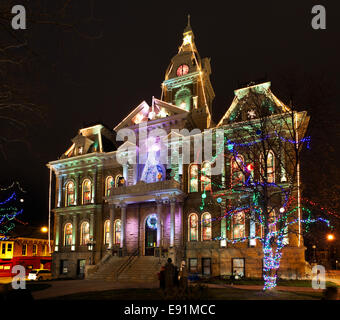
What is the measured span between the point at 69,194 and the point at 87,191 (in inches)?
104

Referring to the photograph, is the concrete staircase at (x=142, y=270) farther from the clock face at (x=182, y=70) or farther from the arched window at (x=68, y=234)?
A: the clock face at (x=182, y=70)

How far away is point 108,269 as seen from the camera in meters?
29.4

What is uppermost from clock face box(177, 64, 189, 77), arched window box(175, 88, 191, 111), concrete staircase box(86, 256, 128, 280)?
clock face box(177, 64, 189, 77)

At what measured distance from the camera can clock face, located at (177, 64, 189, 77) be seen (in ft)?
135

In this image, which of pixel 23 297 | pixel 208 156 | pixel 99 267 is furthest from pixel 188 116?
pixel 23 297

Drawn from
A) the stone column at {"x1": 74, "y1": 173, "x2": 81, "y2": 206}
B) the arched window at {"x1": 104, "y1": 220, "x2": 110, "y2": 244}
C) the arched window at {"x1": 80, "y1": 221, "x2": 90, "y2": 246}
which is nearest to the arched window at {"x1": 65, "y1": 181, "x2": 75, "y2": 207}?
the stone column at {"x1": 74, "y1": 173, "x2": 81, "y2": 206}

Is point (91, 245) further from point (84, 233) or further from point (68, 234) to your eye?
point (68, 234)

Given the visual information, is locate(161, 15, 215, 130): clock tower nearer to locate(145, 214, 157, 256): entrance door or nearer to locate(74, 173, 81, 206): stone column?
locate(145, 214, 157, 256): entrance door

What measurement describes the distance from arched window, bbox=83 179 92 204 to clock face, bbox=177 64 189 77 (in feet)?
52.6

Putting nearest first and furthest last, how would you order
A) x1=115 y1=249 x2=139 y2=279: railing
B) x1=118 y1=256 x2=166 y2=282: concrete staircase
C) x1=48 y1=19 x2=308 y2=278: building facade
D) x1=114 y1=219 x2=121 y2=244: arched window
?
x1=118 y1=256 x2=166 y2=282: concrete staircase < x1=115 y1=249 x2=139 y2=279: railing < x1=48 y1=19 x2=308 y2=278: building facade < x1=114 y1=219 x2=121 y2=244: arched window

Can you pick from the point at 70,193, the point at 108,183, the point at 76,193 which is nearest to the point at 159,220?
the point at 108,183

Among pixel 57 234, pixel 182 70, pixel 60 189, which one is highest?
pixel 182 70

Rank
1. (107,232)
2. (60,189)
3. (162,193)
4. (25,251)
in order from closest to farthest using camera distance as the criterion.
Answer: (162,193) < (107,232) < (60,189) < (25,251)
